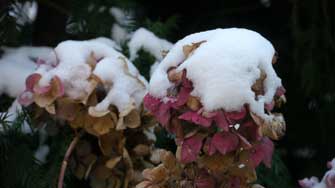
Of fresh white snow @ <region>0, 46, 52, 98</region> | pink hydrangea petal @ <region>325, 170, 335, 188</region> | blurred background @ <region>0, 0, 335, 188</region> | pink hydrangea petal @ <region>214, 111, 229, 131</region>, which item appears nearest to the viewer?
pink hydrangea petal @ <region>214, 111, 229, 131</region>

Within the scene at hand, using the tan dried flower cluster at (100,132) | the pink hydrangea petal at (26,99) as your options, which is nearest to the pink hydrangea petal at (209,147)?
the tan dried flower cluster at (100,132)

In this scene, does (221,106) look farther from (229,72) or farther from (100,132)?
(100,132)

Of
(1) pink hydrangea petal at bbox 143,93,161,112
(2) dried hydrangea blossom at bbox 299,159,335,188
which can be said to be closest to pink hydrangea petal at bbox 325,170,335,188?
(2) dried hydrangea blossom at bbox 299,159,335,188

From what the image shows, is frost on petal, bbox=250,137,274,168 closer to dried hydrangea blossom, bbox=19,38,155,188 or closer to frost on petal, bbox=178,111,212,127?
frost on petal, bbox=178,111,212,127

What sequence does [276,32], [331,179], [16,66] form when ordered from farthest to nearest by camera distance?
[276,32]
[16,66]
[331,179]

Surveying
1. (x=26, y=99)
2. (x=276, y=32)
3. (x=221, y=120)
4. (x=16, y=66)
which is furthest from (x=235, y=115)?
(x=276, y=32)

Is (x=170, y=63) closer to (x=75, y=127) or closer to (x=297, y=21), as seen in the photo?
(x=75, y=127)
